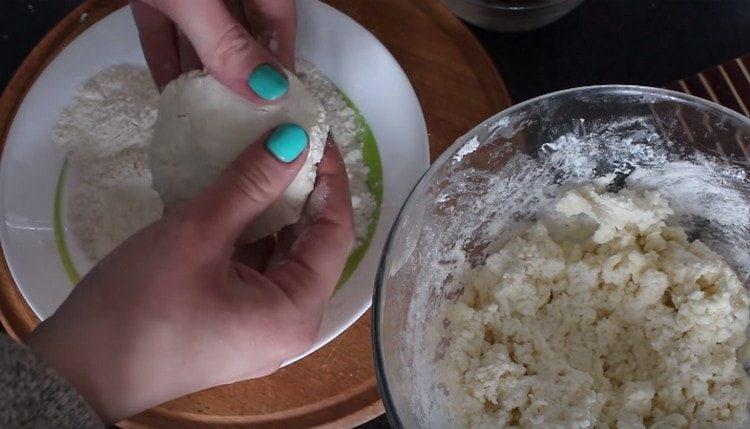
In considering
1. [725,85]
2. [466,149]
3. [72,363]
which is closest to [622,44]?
[725,85]

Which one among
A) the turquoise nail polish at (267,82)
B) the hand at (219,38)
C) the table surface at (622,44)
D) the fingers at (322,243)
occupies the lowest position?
the table surface at (622,44)

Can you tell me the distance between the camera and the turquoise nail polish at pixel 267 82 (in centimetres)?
73

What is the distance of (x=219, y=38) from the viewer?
73cm

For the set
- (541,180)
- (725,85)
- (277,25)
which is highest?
(277,25)

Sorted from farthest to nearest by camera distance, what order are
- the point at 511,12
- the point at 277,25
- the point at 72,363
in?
the point at 511,12
the point at 277,25
the point at 72,363

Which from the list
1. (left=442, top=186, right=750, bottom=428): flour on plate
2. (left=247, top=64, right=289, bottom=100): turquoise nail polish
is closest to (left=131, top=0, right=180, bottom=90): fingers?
(left=247, top=64, right=289, bottom=100): turquoise nail polish

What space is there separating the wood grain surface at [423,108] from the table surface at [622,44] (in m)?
0.12

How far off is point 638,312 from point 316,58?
0.53 m

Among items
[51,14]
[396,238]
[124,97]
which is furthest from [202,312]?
[51,14]

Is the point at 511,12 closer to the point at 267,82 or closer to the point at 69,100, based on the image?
the point at 267,82

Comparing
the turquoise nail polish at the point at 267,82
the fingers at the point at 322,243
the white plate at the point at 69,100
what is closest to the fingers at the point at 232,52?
the turquoise nail polish at the point at 267,82

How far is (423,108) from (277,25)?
0.21 metres

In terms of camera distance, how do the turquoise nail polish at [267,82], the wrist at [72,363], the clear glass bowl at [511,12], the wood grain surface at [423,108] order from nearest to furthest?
the wrist at [72,363] → the turquoise nail polish at [267,82] → the wood grain surface at [423,108] → the clear glass bowl at [511,12]

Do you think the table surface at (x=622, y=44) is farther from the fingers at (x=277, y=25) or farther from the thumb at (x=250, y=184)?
the thumb at (x=250, y=184)
